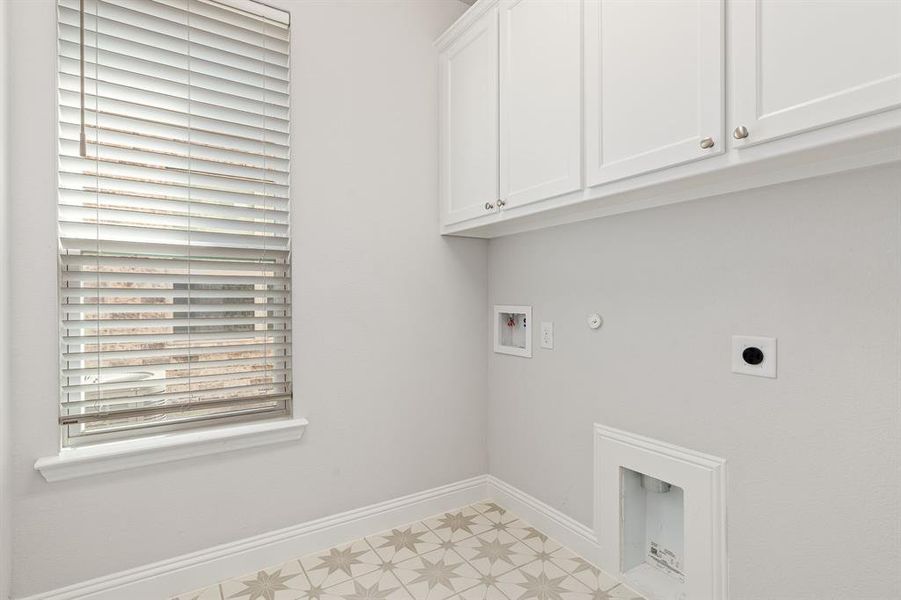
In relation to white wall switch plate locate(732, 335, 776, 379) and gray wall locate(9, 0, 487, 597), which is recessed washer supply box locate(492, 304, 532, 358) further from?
white wall switch plate locate(732, 335, 776, 379)

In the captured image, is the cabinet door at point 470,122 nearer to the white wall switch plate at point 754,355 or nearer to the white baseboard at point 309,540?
the white wall switch plate at point 754,355

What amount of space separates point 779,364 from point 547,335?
91cm

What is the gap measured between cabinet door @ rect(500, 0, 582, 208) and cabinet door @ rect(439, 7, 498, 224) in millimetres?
66

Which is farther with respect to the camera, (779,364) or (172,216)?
(172,216)

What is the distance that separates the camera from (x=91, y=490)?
5.19 ft

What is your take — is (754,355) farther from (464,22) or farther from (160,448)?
(160,448)

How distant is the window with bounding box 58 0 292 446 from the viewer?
5.12 ft

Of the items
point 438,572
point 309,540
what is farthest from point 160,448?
point 438,572

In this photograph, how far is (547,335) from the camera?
6.93 feet

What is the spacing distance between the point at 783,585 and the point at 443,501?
1401 millimetres

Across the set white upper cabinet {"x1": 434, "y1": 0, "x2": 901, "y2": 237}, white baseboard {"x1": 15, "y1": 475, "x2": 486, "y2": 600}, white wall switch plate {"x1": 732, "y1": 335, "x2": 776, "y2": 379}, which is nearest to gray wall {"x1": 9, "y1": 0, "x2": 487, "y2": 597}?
white baseboard {"x1": 15, "y1": 475, "x2": 486, "y2": 600}

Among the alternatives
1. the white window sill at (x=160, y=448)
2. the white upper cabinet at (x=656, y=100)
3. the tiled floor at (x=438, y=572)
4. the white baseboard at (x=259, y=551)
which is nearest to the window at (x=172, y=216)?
the white window sill at (x=160, y=448)

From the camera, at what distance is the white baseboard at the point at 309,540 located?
164cm

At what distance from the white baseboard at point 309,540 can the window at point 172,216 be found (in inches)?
19.1
